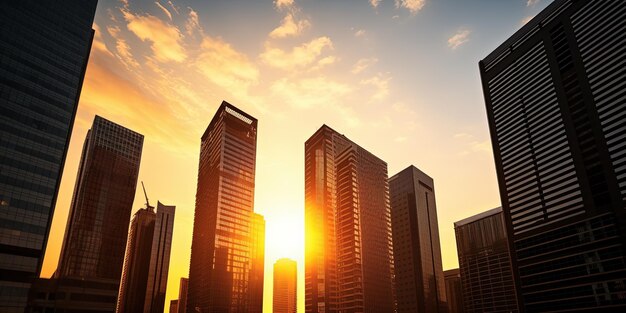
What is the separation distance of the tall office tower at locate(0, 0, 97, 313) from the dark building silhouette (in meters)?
72.0

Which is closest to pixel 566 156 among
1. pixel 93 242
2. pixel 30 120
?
pixel 30 120

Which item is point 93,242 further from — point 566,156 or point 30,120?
point 566,156

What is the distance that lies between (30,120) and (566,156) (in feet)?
486

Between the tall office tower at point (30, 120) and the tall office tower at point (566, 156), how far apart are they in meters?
137

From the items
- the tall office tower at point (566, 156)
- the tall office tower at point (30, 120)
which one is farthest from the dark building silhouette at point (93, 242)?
the tall office tower at point (566, 156)

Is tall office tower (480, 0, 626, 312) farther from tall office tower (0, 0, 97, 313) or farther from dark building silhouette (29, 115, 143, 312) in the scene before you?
dark building silhouette (29, 115, 143, 312)

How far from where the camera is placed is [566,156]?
11631 centimetres

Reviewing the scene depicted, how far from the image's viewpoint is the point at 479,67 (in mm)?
159125

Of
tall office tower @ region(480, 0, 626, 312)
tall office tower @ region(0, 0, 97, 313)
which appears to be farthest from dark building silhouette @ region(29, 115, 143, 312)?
tall office tower @ region(480, 0, 626, 312)

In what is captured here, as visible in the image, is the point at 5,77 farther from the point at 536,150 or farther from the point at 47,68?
the point at 536,150

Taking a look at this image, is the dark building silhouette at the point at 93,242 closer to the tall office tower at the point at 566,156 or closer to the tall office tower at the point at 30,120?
the tall office tower at the point at 30,120

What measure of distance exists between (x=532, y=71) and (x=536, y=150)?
2818 cm

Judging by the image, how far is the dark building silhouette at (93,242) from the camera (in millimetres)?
158000

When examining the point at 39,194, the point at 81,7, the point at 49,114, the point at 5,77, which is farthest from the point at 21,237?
the point at 81,7
